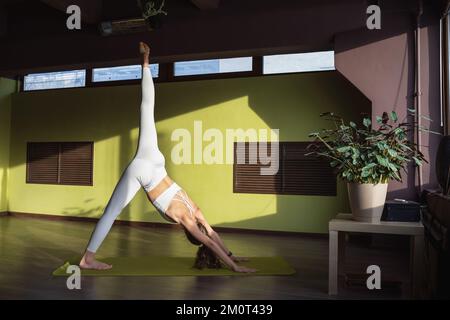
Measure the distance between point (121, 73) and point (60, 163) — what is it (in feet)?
6.57

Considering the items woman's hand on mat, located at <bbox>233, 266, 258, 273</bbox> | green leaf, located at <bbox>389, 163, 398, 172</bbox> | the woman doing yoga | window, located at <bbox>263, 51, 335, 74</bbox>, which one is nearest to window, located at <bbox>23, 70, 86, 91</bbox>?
window, located at <bbox>263, 51, 335, 74</bbox>

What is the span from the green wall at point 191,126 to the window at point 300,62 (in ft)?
0.47

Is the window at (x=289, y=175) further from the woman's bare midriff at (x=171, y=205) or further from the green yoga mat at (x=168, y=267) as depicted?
the woman's bare midriff at (x=171, y=205)

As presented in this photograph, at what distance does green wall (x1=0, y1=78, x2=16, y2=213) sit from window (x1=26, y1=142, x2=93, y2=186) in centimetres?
49

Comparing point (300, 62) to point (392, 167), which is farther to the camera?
point (300, 62)

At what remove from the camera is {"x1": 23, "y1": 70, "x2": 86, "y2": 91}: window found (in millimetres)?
7426

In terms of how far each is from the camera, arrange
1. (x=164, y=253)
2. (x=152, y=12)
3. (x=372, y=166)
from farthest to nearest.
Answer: (x=152, y=12) → (x=164, y=253) → (x=372, y=166)

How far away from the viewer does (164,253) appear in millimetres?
4598

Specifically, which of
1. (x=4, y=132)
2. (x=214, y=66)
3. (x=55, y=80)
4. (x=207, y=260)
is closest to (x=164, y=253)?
(x=207, y=260)

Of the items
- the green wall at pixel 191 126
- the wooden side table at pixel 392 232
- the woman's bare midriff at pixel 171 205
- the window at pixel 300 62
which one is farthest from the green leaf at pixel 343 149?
the window at pixel 300 62

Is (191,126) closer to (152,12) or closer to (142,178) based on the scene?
(152,12)

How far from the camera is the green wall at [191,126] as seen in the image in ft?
19.4

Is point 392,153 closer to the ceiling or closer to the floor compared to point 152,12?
closer to the floor

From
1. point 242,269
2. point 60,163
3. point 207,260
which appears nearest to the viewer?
point 242,269
